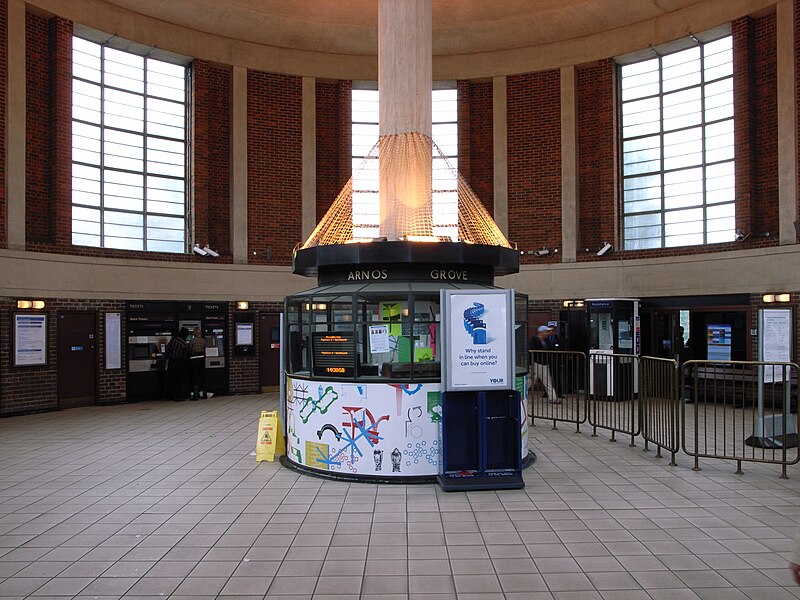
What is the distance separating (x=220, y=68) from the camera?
1600cm

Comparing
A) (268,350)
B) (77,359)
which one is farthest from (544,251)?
(77,359)

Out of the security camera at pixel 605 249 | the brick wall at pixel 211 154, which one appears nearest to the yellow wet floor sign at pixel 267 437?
the brick wall at pixel 211 154

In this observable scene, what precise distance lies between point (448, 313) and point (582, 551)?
288 centimetres

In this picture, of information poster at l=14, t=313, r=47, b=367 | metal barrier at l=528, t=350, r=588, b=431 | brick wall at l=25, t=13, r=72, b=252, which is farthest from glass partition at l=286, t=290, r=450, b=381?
brick wall at l=25, t=13, r=72, b=252

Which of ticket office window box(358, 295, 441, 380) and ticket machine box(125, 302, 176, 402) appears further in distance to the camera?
ticket machine box(125, 302, 176, 402)

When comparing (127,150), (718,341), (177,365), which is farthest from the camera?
(127,150)

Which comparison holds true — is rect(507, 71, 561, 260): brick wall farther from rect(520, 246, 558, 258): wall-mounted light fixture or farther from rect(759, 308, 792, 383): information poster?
rect(759, 308, 792, 383): information poster

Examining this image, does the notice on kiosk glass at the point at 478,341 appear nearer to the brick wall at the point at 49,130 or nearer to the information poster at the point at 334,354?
the information poster at the point at 334,354

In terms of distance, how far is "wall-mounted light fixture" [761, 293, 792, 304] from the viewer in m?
12.5

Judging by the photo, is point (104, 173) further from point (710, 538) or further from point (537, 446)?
point (710, 538)

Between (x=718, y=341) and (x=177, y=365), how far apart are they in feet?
41.2

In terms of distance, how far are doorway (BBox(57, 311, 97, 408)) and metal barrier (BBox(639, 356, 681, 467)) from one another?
37.7 feet

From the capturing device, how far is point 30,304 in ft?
41.0

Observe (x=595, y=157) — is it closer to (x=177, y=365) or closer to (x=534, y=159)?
(x=534, y=159)
